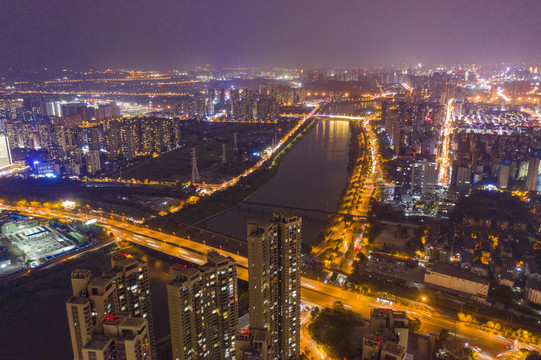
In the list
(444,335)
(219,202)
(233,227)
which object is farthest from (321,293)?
(219,202)

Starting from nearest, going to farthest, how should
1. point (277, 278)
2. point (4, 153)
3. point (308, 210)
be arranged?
point (277, 278), point (308, 210), point (4, 153)

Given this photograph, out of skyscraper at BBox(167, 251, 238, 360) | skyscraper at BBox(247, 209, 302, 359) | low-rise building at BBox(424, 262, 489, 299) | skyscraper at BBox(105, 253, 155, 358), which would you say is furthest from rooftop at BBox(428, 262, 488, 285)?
skyscraper at BBox(105, 253, 155, 358)

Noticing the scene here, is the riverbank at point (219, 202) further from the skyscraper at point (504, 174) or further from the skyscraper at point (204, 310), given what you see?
the skyscraper at point (504, 174)

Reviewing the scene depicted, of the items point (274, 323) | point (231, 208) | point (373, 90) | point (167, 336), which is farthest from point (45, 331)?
point (373, 90)

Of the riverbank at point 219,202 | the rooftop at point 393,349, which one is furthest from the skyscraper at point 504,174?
the rooftop at point 393,349

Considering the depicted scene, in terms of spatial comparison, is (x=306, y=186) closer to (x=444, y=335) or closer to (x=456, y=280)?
(x=456, y=280)

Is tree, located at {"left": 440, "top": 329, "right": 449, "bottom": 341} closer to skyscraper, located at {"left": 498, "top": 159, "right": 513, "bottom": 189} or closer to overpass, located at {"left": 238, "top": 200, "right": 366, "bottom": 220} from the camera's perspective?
overpass, located at {"left": 238, "top": 200, "right": 366, "bottom": 220}
